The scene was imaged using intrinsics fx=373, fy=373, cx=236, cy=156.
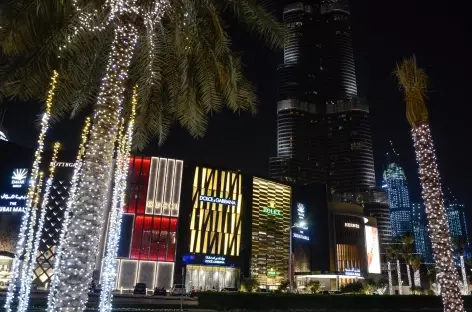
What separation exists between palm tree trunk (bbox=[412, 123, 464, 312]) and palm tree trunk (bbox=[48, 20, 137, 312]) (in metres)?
10.9

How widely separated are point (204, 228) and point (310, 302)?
35586 mm

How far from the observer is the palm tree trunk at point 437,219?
40.8ft

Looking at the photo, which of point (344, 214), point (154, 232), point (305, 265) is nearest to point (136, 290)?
A: point (154, 232)

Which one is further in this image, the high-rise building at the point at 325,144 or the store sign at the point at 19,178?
the high-rise building at the point at 325,144

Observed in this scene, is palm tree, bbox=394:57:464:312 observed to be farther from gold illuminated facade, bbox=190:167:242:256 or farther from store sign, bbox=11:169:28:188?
store sign, bbox=11:169:28:188

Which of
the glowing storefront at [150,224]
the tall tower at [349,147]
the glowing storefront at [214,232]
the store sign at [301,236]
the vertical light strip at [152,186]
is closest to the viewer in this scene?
the glowing storefront at [150,224]

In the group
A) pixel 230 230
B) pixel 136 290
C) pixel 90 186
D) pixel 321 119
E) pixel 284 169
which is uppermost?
pixel 321 119

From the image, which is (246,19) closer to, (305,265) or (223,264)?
(223,264)

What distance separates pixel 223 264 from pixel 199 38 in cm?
5566

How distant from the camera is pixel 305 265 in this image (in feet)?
296

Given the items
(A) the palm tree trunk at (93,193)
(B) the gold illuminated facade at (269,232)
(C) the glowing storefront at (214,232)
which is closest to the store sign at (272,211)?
(B) the gold illuminated facade at (269,232)

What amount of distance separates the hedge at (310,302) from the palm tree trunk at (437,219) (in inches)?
609

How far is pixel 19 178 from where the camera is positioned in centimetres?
6025

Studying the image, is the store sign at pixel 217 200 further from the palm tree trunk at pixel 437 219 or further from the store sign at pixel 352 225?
the palm tree trunk at pixel 437 219
